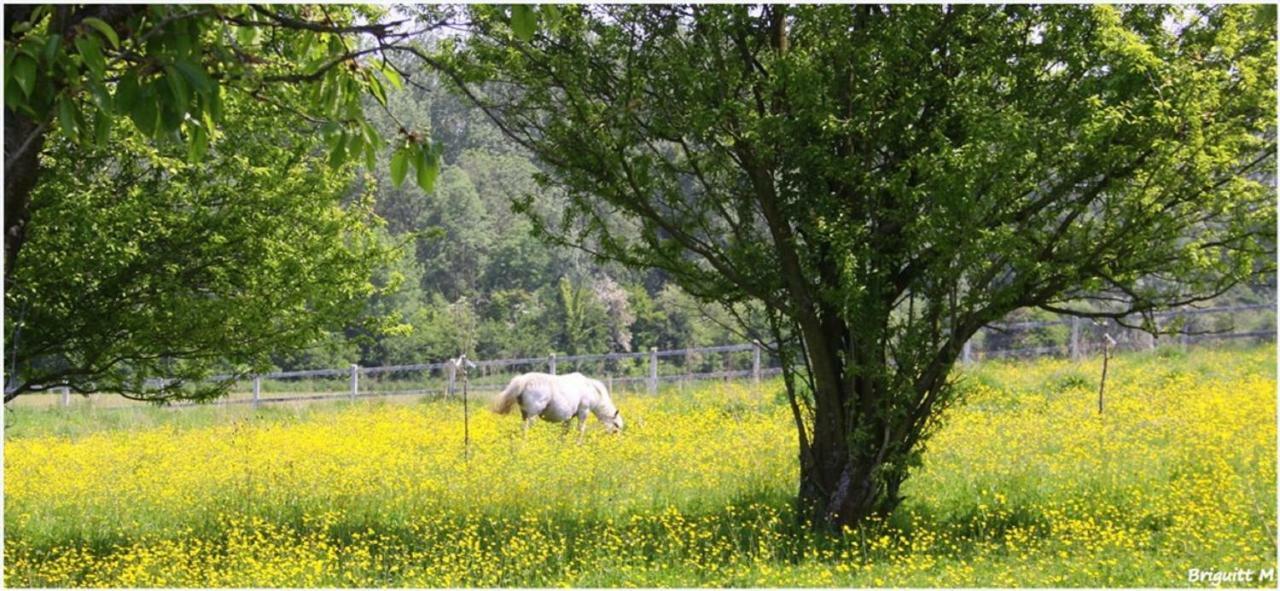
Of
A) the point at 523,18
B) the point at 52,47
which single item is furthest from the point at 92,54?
the point at 523,18

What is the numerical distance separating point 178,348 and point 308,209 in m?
1.61

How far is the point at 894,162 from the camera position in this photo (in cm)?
831

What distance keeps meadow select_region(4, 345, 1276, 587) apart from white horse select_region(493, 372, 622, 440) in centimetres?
85

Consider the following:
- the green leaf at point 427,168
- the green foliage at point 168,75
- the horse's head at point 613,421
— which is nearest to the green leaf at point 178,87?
the green foliage at point 168,75

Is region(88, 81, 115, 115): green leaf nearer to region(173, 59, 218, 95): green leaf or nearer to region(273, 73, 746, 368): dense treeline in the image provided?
region(173, 59, 218, 95): green leaf

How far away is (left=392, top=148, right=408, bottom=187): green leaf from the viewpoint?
3123mm

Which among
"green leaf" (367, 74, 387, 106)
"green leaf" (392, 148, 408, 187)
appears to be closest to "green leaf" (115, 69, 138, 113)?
"green leaf" (392, 148, 408, 187)

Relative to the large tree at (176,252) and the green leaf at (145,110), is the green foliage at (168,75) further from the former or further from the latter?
the large tree at (176,252)

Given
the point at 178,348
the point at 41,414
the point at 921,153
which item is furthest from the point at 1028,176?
the point at 41,414

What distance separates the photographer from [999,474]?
33.3 feet

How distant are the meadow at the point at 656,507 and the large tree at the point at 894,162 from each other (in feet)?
3.04

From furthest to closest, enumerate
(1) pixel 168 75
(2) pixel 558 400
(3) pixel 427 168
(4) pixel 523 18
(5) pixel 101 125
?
(2) pixel 558 400, (3) pixel 427 168, (5) pixel 101 125, (4) pixel 523 18, (1) pixel 168 75

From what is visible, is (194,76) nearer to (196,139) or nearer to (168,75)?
(168,75)

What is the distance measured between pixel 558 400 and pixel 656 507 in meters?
7.44
